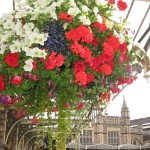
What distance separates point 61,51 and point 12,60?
0.82 feet

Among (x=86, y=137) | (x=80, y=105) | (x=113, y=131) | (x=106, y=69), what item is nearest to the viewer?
(x=106, y=69)

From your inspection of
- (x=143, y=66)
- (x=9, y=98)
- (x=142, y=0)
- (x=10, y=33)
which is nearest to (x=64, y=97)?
(x=9, y=98)

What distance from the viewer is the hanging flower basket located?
171 cm

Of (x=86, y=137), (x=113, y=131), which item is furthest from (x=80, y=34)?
(x=113, y=131)

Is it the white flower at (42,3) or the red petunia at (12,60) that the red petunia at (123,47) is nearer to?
the white flower at (42,3)

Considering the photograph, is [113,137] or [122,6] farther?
[113,137]

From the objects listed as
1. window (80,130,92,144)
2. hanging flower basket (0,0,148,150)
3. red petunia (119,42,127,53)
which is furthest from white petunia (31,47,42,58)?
window (80,130,92,144)

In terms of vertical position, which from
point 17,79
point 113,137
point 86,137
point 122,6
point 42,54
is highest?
point 122,6

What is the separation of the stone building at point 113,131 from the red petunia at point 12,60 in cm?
4211

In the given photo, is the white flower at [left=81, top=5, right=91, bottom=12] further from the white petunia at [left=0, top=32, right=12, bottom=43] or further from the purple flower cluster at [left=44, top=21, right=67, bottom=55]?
the white petunia at [left=0, top=32, right=12, bottom=43]

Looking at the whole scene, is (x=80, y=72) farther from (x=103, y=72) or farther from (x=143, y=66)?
(x=143, y=66)

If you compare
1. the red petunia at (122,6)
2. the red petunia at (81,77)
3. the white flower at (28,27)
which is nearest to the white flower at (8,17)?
the white flower at (28,27)

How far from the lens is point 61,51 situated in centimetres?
174

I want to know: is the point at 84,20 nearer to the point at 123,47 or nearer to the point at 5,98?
the point at 123,47
